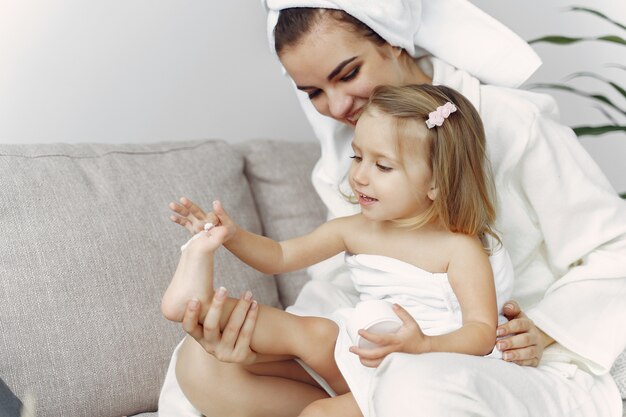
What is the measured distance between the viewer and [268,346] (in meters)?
1.41

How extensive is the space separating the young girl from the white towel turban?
25 centimetres

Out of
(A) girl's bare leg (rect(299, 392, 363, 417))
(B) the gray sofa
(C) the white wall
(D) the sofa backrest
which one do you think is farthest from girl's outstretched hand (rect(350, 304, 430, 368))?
(C) the white wall

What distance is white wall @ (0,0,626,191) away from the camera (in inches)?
83.0

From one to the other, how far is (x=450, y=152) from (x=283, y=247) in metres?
0.37

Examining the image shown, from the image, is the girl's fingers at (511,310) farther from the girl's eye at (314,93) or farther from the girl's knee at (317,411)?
the girl's eye at (314,93)

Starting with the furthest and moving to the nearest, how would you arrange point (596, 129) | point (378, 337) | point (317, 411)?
point (596, 129)
point (317, 411)
point (378, 337)

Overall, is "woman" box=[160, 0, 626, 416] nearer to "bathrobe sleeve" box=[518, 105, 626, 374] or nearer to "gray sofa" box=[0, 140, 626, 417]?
"bathrobe sleeve" box=[518, 105, 626, 374]

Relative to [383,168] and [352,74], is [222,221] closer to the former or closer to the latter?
[383,168]

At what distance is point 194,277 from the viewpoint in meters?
1.33

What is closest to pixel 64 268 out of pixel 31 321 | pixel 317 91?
pixel 31 321

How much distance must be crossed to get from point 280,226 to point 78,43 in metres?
0.72

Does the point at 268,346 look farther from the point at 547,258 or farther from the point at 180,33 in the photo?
the point at 180,33

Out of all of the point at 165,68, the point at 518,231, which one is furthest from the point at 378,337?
the point at 165,68

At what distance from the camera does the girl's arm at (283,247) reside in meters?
1.48
